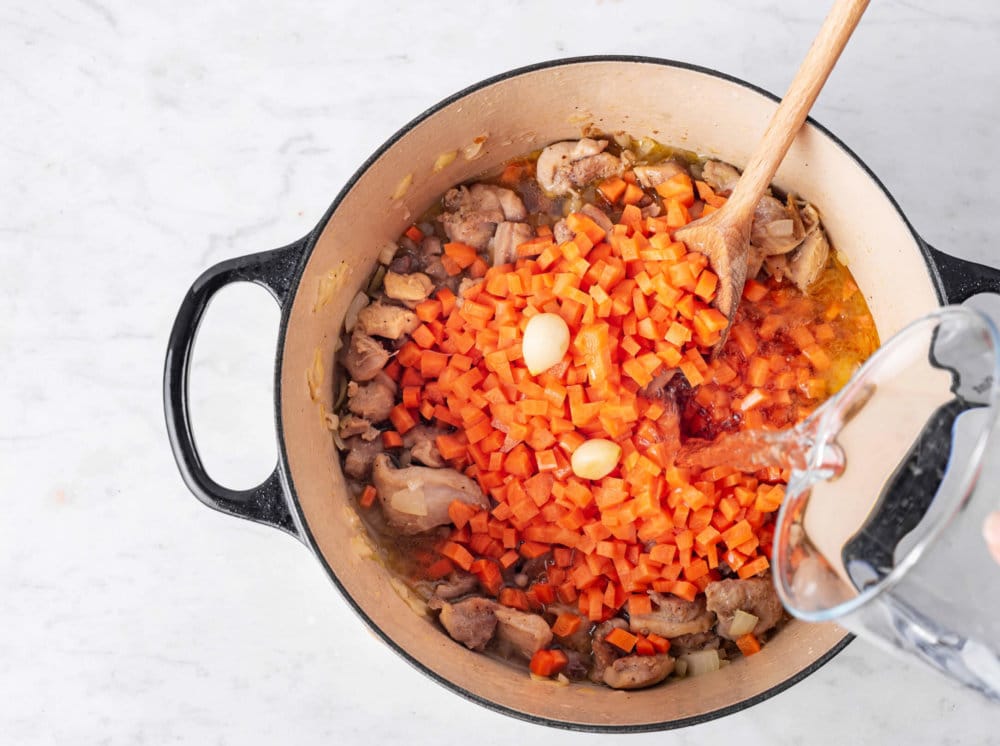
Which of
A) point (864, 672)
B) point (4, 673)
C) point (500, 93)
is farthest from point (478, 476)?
point (4, 673)

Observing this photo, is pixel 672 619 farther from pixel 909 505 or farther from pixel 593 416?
pixel 909 505

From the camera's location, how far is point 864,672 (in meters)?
2.43

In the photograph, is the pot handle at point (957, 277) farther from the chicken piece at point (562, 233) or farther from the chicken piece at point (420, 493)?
the chicken piece at point (420, 493)

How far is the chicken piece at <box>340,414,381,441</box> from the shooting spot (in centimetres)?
238

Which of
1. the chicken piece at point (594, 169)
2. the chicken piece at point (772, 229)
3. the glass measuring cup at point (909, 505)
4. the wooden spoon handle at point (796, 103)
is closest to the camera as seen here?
the glass measuring cup at point (909, 505)

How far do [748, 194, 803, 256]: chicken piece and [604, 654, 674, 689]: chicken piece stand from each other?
1.09 metres

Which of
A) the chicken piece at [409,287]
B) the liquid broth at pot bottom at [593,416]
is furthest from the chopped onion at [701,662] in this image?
the chicken piece at [409,287]

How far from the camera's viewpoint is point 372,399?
2.38 metres

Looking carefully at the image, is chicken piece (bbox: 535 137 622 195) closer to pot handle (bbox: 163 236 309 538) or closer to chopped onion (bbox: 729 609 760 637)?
pot handle (bbox: 163 236 309 538)

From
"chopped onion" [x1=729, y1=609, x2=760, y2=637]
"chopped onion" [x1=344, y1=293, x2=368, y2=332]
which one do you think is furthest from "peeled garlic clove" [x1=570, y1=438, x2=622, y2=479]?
"chopped onion" [x1=344, y1=293, x2=368, y2=332]

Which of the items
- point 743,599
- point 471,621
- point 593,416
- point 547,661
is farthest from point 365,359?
point 743,599

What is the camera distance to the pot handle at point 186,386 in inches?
78.6

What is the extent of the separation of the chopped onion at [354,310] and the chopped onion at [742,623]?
1.26 meters

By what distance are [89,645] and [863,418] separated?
2.12 meters
